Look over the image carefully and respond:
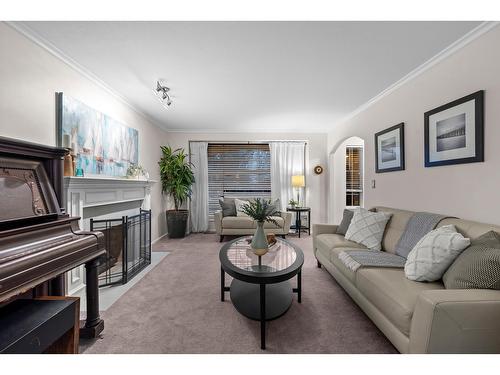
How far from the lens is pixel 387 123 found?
304cm

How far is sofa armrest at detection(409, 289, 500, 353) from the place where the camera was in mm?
1126

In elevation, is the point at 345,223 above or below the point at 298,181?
Result: below

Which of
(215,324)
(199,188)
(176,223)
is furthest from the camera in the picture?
(199,188)

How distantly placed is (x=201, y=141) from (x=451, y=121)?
4.29 meters

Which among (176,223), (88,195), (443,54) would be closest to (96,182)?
(88,195)

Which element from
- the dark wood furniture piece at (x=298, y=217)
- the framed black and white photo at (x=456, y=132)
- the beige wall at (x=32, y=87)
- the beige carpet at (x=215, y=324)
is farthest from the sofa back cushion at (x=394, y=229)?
the beige wall at (x=32, y=87)

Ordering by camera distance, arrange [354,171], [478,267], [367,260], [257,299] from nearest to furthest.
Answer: [478,267]
[367,260]
[257,299]
[354,171]

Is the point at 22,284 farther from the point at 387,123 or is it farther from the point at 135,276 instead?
the point at 387,123

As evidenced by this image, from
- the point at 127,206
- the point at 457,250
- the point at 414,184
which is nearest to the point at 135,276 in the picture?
the point at 127,206

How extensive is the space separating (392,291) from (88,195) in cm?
290

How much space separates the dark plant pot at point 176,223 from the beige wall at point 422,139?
3535 mm

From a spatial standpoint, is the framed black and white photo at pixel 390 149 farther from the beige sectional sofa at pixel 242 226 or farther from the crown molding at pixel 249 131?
the crown molding at pixel 249 131

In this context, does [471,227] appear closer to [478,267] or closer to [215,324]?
[478,267]

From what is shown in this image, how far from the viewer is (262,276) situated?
163 cm
